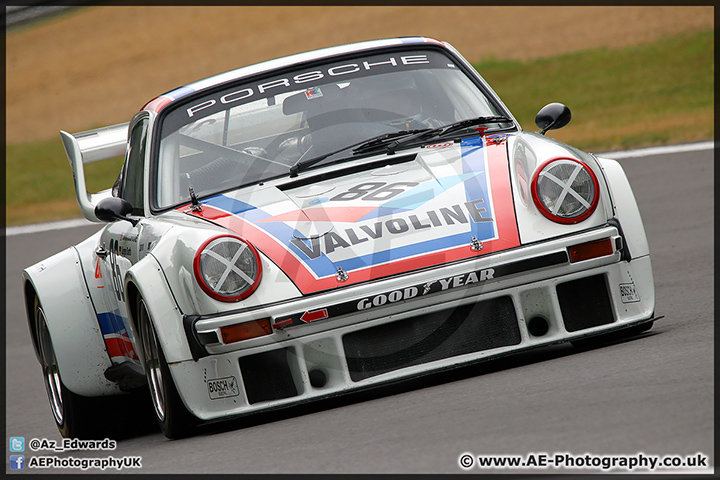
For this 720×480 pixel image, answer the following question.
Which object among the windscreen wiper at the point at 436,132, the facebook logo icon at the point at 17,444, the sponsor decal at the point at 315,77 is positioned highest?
the sponsor decal at the point at 315,77

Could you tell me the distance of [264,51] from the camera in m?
32.5

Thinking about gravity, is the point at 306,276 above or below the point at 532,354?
above

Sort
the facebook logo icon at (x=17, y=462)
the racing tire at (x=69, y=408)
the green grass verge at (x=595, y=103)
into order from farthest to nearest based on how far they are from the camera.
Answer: the green grass verge at (x=595, y=103) → the racing tire at (x=69, y=408) → the facebook logo icon at (x=17, y=462)

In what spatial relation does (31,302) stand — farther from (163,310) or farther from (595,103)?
(595,103)

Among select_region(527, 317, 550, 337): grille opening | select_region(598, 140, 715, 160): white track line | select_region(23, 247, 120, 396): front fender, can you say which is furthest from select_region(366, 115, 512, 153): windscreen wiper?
select_region(598, 140, 715, 160): white track line

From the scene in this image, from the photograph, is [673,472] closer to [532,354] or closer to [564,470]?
[564,470]

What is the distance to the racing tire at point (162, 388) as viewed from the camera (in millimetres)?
4242

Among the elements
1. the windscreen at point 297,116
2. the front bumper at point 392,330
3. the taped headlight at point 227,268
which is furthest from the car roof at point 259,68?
the front bumper at point 392,330

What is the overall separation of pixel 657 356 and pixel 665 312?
4.52 feet

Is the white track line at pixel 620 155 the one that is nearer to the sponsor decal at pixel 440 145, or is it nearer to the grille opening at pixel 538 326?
the sponsor decal at pixel 440 145

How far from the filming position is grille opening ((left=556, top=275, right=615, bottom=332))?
4242mm

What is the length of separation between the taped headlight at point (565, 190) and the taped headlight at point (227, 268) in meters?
1.13

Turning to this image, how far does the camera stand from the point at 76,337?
5.44 metres
